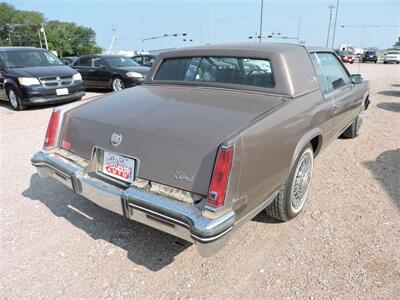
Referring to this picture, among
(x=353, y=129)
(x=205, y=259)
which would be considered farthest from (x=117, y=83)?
(x=205, y=259)

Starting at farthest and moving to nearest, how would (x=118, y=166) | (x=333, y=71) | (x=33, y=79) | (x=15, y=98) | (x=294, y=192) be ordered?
1. (x=15, y=98)
2. (x=33, y=79)
3. (x=333, y=71)
4. (x=294, y=192)
5. (x=118, y=166)

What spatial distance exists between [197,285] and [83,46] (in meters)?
101

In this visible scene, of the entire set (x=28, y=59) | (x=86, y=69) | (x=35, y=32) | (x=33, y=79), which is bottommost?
(x=86, y=69)

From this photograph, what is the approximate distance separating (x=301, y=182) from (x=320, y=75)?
4.27 feet

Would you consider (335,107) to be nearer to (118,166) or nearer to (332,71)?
(332,71)

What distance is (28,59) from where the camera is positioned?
8977mm

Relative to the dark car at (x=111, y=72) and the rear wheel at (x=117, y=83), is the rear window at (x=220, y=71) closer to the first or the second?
the dark car at (x=111, y=72)

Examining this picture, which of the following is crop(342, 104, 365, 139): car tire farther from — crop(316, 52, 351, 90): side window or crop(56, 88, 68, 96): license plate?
crop(56, 88, 68, 96): license plate

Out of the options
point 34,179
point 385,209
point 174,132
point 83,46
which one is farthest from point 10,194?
point 83,46

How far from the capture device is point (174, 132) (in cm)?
236

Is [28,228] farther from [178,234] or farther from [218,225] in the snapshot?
[218,225]

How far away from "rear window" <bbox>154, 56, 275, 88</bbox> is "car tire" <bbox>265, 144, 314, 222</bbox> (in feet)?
2.61

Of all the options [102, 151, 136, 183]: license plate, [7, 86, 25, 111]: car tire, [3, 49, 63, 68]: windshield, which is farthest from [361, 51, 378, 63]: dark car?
[102, 151, 136, 183]: license plate

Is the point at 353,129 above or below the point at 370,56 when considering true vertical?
above
